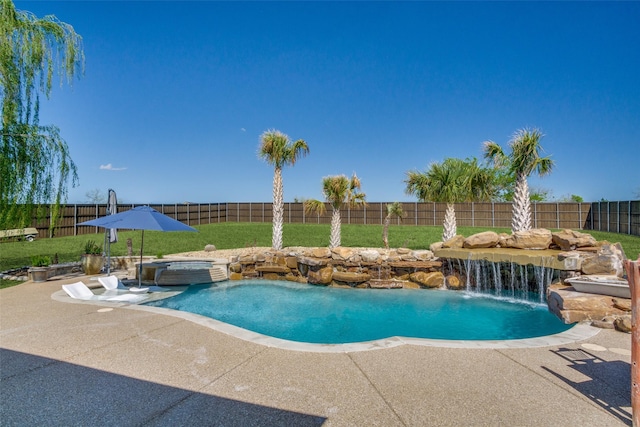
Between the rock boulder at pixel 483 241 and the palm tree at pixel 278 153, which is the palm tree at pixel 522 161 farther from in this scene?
the palm tree at pixel 278 153

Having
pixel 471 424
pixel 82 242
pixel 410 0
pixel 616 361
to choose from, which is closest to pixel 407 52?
pixel 410 0

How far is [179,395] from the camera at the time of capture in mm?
3111

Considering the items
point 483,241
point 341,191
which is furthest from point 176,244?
point 483,241

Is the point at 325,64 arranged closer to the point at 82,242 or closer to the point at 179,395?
the point at 82,242

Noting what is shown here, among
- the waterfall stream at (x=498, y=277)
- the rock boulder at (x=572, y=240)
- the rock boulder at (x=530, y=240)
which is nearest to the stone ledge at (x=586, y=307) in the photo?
the waterfall stream at (x=498, y=277)

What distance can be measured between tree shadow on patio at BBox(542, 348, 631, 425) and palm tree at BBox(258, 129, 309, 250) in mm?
10299

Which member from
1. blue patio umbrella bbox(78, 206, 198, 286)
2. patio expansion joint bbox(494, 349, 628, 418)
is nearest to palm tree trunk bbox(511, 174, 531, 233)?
patio expansion joint bbox(494, 349, 628, 418)

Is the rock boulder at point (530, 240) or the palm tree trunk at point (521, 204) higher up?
the palm tree trunk at point (521, 204)

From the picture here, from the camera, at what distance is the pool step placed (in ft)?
31.7

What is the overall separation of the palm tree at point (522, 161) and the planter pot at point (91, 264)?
12.7m

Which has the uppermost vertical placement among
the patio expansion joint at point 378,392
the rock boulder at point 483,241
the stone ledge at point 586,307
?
the rock boulder at point 483,241

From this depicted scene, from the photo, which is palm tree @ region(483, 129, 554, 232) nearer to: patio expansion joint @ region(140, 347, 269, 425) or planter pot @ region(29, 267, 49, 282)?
patio expansion joint @ region(140, 347, 269, 425)

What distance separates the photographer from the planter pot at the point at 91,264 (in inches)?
403

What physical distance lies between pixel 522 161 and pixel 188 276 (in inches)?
418
